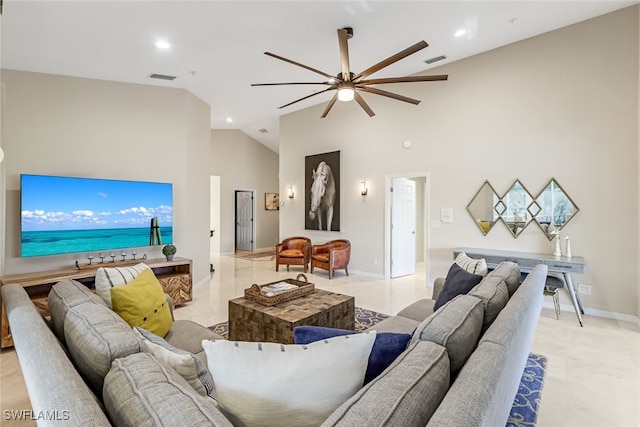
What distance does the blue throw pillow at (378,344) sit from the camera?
1148mm

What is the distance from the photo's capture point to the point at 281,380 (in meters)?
0.87

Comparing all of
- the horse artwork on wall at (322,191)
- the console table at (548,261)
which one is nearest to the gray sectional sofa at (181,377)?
the console table at (548,261)

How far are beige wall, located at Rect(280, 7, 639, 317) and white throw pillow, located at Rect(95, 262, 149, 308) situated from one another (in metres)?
4.52

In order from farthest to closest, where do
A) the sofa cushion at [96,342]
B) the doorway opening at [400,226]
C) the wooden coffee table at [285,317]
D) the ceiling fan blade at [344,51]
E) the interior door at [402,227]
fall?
the interior door at [402,227], the doorway opening at [400,226], the ceiling fan blade at [344,51], the wooden coffee table at [285,317], the sofa cushion at [96,342]

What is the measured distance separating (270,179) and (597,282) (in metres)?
8.37

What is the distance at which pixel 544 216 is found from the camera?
4.28m

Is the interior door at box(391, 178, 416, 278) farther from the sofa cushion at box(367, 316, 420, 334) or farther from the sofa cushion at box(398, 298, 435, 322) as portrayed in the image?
the sofa cushion at box(367, 316, 420, 334)

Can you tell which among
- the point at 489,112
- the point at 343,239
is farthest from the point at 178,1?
the point at 343,239

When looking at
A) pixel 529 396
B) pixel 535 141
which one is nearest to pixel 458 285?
pixel 529 396

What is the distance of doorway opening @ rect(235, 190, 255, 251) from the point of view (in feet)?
32.6

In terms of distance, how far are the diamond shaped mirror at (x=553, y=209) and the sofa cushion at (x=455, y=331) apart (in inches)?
141

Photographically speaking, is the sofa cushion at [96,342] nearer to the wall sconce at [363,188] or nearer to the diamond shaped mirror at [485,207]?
the diamond shaped mirror at [485,207]

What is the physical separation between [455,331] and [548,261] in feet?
11.2

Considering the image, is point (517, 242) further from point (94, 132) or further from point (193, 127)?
point (94, 132)
